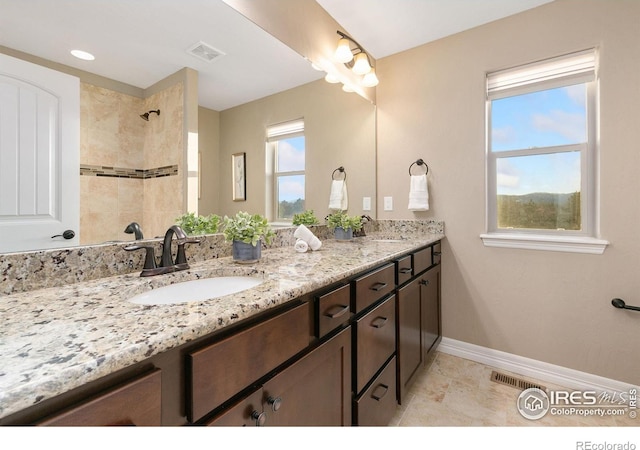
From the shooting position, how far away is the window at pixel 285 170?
1.70 m

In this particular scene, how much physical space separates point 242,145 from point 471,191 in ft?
5.42

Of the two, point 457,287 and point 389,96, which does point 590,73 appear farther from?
point 457,287

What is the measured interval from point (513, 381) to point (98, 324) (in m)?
2.30

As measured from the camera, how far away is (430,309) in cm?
198

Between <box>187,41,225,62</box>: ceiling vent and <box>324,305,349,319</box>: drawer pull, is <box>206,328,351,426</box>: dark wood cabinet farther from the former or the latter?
<box>187,41,225,62</box>: ceiling vent

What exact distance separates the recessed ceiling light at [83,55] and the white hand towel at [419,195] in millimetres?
2012

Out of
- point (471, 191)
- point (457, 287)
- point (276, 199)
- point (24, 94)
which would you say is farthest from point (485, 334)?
point (24, 94)

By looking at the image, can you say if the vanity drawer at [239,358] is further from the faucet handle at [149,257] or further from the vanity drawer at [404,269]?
the vanity drawer at [404,269]

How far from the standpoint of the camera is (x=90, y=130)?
918 mm

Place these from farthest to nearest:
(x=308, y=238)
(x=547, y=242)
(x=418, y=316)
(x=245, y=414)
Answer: (x=547, y=242)
(x=418, y=316)
(x=308, y=238)
(x=245, y=414)

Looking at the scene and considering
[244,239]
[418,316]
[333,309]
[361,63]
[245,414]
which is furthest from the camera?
[361,63]

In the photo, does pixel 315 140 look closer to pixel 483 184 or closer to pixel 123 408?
pixel 483 184

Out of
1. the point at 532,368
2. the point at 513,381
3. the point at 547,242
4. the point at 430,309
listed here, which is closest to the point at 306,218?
the point at 430,309

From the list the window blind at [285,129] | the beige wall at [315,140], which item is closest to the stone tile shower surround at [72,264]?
the beige wall at [315,140]
